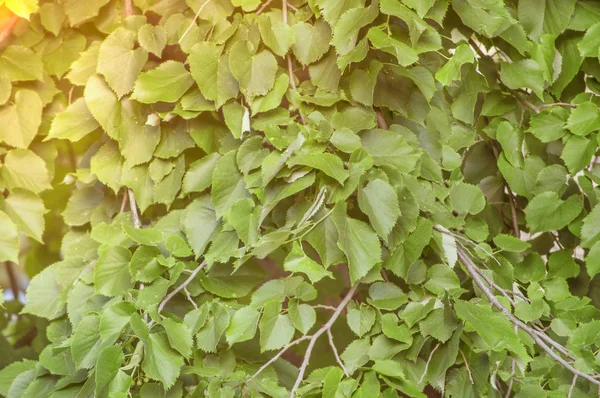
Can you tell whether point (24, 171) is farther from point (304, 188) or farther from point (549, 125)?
point (549, 125)

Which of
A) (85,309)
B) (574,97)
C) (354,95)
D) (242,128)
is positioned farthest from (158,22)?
(574,97)

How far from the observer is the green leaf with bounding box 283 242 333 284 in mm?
898

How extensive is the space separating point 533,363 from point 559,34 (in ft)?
1.89

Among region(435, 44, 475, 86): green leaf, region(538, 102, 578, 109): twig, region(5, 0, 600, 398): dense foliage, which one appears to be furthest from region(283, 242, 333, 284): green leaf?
region(538, 102, 578, 109): twig

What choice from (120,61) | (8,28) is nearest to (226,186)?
(120,61)

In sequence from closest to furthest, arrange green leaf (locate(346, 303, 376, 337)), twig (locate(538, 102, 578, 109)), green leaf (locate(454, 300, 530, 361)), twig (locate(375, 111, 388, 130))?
green leaf (locate(454, 300, 530, 361)), green leaf (locate(346, 303, 376, 337)), twig (locate(375, 111, 388, 130)), twig (locate(538, 102, 578, 109))

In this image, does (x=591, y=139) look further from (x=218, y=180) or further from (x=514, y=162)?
(x=218, y=180)

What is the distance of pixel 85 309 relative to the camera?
1.07m

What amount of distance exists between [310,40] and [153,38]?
0.26m

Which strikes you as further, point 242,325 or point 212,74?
point 212,74

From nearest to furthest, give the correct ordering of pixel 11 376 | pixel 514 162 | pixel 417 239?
pixel 417 239 → pixel 11 376 → pixel 514 162

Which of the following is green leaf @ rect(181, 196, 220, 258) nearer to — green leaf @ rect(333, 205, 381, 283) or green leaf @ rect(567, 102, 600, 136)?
green leaf @ rect(333, 205, 381, 283)

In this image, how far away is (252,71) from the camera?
1.05 m

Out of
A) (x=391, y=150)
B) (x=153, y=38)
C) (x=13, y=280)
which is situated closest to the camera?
(x=391, y=150)
